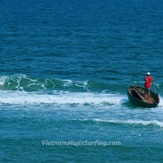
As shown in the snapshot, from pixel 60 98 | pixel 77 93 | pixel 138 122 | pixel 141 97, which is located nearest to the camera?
pixel 138 122

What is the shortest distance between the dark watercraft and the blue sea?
0.48 m

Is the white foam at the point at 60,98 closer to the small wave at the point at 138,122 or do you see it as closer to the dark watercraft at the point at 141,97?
the dark watercraft at the point at 141,97

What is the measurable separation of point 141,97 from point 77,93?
5.66 m

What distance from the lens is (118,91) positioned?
51.6 metres

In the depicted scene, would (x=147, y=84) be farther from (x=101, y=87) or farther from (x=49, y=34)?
(x=49, y=34)

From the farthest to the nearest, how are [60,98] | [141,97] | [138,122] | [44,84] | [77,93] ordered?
[44,84] < [77,93] < [60,98] < [141,97] < [138,122]

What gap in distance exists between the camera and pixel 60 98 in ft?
159

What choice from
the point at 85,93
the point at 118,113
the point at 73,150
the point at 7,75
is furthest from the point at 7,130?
the point at 7,75

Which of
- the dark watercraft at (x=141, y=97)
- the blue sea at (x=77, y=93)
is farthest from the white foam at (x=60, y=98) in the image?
the dark watercraft at (x=141, y=97)

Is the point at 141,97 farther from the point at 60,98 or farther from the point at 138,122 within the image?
the point at 60,98

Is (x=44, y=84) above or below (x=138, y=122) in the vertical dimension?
above

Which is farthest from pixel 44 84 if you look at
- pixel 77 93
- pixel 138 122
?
pixel 138 122

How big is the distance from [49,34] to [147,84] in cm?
3641

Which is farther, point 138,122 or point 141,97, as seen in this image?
point 141,97
